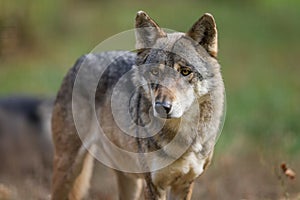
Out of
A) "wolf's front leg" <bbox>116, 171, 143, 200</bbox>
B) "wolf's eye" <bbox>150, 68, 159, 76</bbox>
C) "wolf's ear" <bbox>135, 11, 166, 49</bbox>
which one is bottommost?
"wolf's front leg" <bbox>116, 171, 143, 200</bbox>

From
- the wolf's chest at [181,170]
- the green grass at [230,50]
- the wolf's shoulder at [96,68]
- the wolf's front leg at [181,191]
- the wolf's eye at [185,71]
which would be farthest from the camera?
the green grass at [230,50]

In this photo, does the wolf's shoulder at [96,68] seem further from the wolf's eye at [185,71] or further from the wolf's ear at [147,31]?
the wolf's eye at [185,71]

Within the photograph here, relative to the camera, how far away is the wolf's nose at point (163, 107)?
5.25m

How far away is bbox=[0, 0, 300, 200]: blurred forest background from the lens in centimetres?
877

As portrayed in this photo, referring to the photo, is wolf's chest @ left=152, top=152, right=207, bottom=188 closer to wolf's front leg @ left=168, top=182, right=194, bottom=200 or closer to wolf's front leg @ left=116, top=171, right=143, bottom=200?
wolf's front leg @ left=168, top=182, right=194, bottom=200

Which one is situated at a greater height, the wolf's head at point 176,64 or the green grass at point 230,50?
the wolf's head at point 176,64

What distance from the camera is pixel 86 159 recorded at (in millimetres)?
6746

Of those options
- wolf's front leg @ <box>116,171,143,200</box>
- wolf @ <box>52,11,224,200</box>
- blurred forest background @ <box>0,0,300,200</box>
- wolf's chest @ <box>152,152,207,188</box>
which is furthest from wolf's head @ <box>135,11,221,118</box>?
wolf's front leg @ <box>116,171,143,200</box>

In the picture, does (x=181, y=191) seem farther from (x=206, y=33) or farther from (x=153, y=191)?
(x=206, y=33)

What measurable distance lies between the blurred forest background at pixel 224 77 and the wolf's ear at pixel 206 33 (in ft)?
4.34

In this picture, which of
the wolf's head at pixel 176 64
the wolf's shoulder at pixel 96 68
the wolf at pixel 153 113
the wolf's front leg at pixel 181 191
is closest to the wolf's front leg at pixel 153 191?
the wolf at pixel 153 113

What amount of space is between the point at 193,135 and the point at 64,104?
1.56 meters

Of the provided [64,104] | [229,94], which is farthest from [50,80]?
[64,104]

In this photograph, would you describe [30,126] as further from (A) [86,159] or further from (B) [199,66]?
(B) [199,66]
